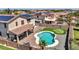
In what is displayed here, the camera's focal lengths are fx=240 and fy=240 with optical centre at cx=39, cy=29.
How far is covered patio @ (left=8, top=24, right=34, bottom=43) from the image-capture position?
3528 millimetres

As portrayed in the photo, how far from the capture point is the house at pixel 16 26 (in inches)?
138

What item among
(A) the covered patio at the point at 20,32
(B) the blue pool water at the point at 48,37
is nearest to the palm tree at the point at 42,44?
(B) the blue pool water at the point at 48,37

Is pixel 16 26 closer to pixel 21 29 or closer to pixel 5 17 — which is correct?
pixel 21 29

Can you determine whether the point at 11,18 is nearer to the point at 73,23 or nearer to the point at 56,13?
the point at 56,13

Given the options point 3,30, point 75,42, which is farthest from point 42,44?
point 3,30

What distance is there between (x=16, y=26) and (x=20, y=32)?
0.36 ft

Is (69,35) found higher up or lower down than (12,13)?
lower down

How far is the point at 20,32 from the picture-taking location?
3551 millimetres

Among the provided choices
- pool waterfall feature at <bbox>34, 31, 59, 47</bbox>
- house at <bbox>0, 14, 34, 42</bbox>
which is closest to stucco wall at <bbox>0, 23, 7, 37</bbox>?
house at <bbox>0, 14, 34, 42</bbox>

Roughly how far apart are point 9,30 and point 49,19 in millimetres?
613

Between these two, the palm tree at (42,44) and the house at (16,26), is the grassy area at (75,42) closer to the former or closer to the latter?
the palm tree at (42,44)

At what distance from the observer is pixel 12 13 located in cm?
351
